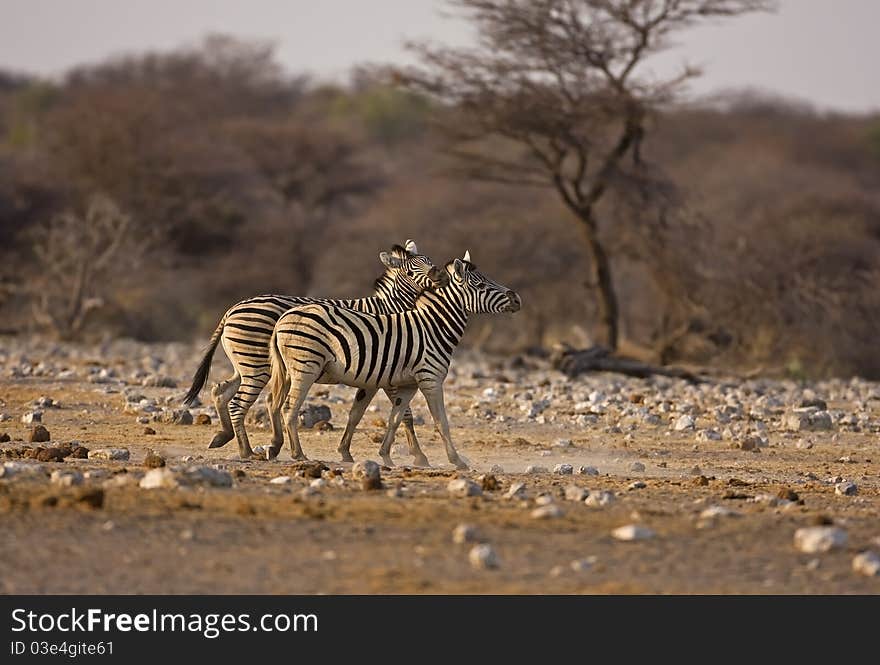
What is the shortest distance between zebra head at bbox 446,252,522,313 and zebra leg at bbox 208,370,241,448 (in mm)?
1915

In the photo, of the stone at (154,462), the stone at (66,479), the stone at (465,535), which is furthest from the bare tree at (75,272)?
the stone at (465,535)

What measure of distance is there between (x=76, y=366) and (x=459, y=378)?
16.2 ft

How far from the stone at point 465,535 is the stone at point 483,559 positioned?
0.39 metres

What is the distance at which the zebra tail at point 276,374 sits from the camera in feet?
36.4

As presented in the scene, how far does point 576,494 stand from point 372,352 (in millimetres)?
2576

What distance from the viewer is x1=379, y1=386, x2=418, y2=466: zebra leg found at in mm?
11242

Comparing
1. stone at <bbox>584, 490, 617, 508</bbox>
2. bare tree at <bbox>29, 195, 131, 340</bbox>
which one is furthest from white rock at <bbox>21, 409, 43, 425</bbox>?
bare tree at <bbox>29, 195, 131, 340</bbox>

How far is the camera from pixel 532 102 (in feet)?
78.0

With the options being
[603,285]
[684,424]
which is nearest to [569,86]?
[603,285]

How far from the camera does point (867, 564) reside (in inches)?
280

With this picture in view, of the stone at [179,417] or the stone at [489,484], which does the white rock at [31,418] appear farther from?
the stone at [489,484]

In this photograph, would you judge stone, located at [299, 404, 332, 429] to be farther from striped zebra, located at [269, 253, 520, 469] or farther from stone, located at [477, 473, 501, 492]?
Answer: stone, located at [477, 473, 501, 492]

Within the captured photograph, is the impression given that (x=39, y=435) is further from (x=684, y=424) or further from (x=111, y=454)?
→ (x=684, y=424)
